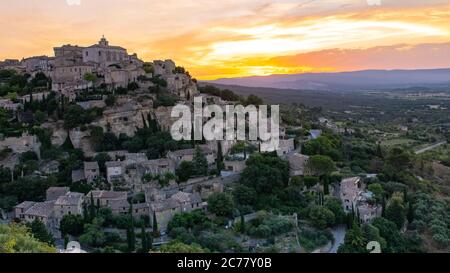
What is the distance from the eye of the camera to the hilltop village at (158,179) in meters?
19.1

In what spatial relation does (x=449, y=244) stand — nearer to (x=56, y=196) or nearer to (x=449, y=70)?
(x=56, y=196)

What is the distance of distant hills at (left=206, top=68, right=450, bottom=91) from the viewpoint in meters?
159

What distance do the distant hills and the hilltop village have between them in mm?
118255

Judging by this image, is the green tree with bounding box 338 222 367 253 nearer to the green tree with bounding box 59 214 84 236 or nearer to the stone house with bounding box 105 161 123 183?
the green tree with bounding box 59 214 84 236

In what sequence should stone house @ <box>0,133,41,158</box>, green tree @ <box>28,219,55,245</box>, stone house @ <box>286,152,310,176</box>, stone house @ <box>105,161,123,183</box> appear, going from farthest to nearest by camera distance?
1. stone house @ <box>0,133,41,158</box>
2. stone house @ <box>286,152,310,176</box>
3. stone house @ <box>105,161,123,183</box>
4. green tree @ <box>28,219,55,245</box>

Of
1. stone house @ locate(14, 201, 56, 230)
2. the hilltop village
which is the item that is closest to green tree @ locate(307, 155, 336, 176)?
the hilltop village

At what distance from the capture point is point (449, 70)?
16312 centimetres

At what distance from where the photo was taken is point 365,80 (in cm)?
18900

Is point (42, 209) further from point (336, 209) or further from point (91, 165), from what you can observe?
point (336, 209)

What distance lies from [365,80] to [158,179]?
176853 mm

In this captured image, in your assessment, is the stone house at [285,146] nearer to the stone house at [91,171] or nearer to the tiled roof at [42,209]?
the stone house at [91,171]

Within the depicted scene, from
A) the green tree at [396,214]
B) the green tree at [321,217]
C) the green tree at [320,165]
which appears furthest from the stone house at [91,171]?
the green tree at [396,214]

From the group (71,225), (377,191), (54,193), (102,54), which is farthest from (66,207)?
(102,54)
